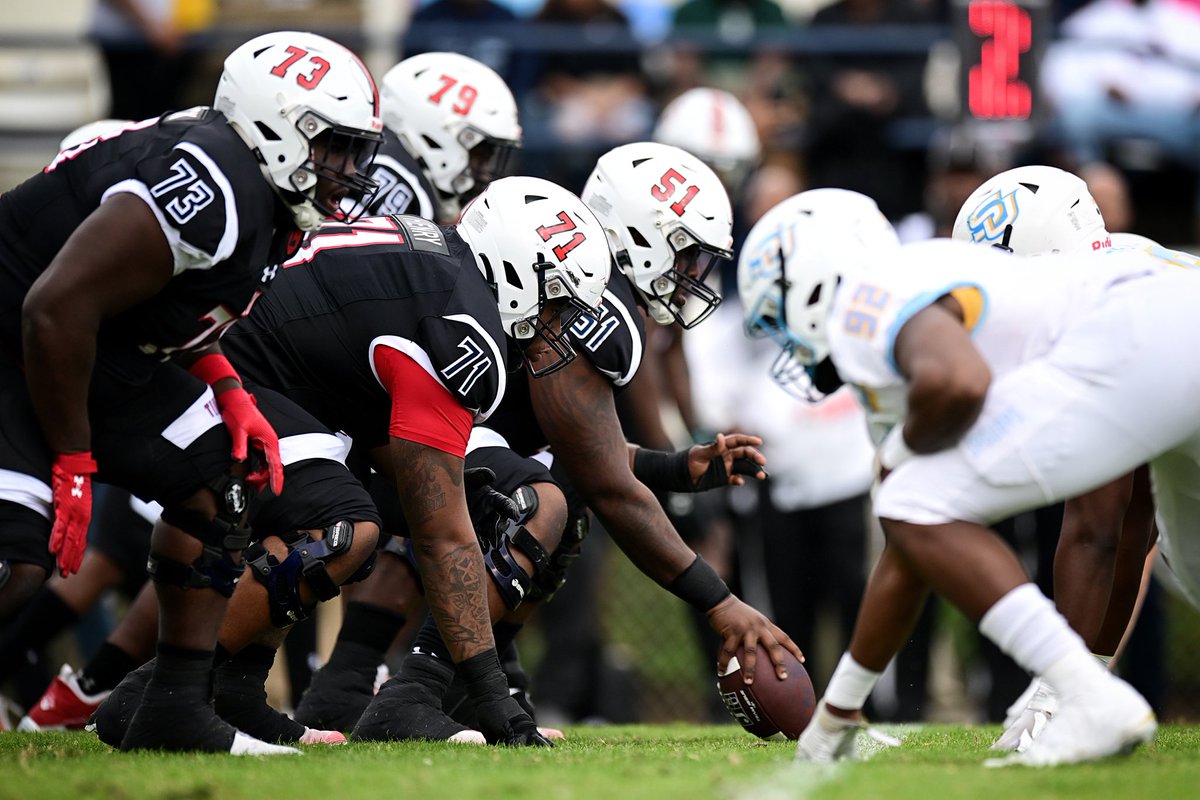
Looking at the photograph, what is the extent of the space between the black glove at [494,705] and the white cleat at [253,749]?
0.59 meters

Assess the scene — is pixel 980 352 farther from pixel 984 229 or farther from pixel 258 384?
pixel 258 384

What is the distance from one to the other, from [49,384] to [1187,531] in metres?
3.33

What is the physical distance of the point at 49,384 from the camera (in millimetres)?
4477

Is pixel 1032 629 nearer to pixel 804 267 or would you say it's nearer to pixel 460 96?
pixel 804 267

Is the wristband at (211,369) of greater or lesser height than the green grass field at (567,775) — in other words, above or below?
above

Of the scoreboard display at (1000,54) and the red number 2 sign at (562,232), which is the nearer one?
the red number 2 sign at (562,232)

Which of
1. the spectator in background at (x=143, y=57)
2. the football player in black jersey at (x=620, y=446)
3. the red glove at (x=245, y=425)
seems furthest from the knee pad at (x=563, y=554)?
the spectator in background at (x=143, y=57)

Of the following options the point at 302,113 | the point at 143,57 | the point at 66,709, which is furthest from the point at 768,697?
the point at 143,57

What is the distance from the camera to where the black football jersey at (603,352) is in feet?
18.6

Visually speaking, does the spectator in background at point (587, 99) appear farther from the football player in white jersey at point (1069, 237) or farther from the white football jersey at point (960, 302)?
the white football jersey at point (960, 302)

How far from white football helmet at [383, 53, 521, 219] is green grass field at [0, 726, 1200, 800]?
9.61ft

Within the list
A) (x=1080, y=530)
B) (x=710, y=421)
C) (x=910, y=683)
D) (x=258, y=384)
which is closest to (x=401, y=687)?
(x=258, y=384)

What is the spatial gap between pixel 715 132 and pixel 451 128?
8.84ft

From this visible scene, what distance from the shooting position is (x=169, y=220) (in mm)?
4504
